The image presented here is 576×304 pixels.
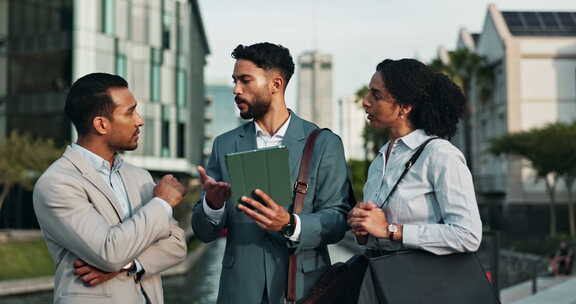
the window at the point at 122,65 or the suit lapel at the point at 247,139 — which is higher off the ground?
the window at the point at 122,65

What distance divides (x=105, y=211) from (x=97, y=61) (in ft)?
138

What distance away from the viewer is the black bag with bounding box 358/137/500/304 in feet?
11.2

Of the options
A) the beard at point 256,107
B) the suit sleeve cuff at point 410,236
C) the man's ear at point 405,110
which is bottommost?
the suit sleeve cuff at point 410,236

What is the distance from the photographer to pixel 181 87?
50.1 m

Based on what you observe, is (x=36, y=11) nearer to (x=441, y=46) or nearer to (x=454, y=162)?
(x=441, y=46)

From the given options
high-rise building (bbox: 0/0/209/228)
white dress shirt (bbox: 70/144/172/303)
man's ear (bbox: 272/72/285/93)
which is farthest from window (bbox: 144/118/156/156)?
white dress shirt (bbox: 70/144/172/303)

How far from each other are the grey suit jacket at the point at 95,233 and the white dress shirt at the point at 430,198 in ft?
3.18

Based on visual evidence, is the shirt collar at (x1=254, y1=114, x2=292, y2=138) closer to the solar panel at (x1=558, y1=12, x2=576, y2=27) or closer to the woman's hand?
the woman's hand

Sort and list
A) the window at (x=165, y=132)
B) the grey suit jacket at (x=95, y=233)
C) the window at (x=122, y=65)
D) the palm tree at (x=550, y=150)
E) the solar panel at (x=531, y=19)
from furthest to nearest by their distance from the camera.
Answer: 1. the solar panel at (x=531, y=19)
2. the window at (x=165, y=132)
3. the window at (x=122, y=65)
4. the palm tree at (x=550, y=150)
5. the grey suit jacket at (x=95, y=233)

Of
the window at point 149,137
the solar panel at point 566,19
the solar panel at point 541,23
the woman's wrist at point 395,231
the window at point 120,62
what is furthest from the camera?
the solar panel at point 566,19

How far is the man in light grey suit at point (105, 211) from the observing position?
3.42 meters

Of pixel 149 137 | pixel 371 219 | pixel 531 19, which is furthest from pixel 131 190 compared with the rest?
pixel 531 19

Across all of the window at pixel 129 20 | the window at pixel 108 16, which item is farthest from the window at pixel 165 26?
the window at pixel 108 16

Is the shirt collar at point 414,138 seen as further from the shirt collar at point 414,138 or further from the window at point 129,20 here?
the window at point 129,20
